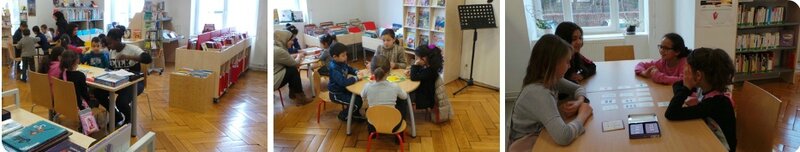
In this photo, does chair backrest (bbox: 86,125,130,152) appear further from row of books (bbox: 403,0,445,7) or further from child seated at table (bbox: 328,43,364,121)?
row of books (bbox: 403,0,445,7)

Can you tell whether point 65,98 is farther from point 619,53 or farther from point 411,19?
point 619,53

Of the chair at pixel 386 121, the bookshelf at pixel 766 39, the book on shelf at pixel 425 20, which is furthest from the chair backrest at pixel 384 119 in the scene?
the bookshelf at pixel 766 39

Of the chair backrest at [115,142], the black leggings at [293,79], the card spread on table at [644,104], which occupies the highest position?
the black leggings at [293,79]

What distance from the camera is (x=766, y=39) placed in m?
2.71

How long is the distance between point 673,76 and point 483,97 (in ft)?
2.65

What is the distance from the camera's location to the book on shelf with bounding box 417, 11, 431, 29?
244 centimetres

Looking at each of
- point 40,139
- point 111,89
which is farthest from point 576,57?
point 40,139

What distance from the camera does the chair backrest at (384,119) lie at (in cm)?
265

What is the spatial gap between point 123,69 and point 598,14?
7.08 feet

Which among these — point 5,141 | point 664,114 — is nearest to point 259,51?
point 5,141

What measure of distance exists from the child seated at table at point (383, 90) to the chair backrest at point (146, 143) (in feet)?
3.29

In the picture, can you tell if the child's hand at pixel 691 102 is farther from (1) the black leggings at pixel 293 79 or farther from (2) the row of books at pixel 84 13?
(2) the row of books at pixel 84 13

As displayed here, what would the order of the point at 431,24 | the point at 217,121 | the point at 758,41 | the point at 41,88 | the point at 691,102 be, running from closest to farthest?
1. the point at 691,102
2. the point at 431,24
3. the point at 41,88
4. the point at 758,41
5. the point at 217,121

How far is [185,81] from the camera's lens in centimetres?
265
